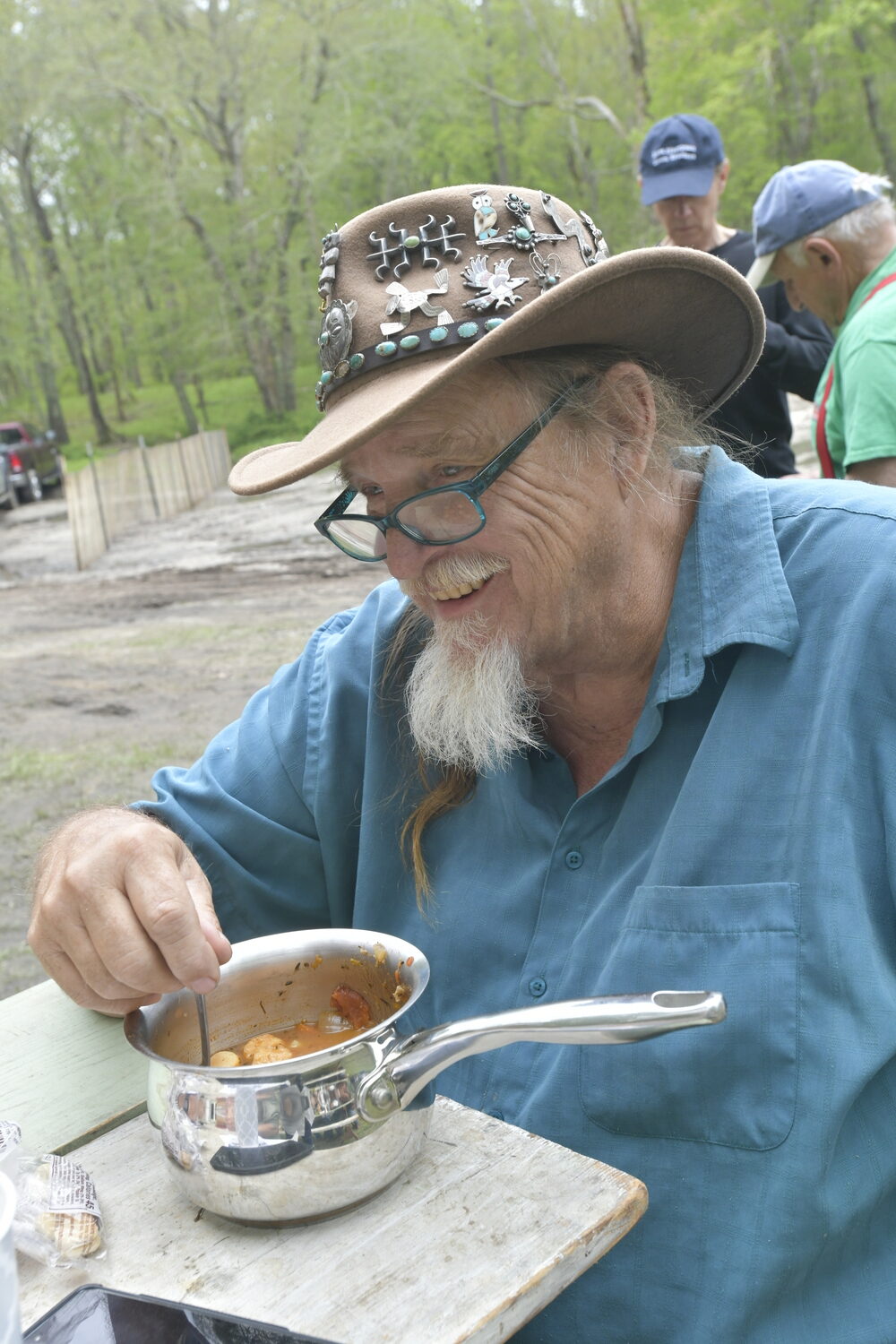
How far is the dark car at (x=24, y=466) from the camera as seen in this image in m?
24.3

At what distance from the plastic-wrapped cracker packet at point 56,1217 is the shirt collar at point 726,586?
880 millimetres

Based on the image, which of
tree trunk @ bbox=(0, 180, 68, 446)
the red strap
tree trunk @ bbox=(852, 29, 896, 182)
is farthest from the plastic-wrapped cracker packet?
Result: tree trunk @ bbox=(0, 180, 68, 446)

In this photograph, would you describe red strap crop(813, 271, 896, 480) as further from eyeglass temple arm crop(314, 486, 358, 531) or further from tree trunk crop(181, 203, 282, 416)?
tree trunk crop(181, 203, 282, 416)

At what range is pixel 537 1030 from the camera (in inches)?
45.1

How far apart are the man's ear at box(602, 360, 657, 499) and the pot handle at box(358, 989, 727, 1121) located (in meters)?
0.85

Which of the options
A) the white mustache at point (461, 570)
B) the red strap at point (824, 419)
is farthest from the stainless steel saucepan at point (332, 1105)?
the red strap at point (824, 419)

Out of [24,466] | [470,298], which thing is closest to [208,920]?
[470,298]

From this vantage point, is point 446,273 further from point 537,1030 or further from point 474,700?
point 537,1030

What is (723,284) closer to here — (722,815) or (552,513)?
(552,513)

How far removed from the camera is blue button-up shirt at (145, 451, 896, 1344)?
4.53ft

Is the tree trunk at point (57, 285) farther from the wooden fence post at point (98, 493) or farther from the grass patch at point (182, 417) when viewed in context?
the wooden fence post at point (98, 493)

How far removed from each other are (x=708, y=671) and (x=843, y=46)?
31.6 m

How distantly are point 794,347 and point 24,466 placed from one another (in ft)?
77.7

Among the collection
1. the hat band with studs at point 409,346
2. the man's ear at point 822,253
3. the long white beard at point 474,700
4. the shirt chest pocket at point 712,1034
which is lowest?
the shirt chest pocket at point 712,1034
